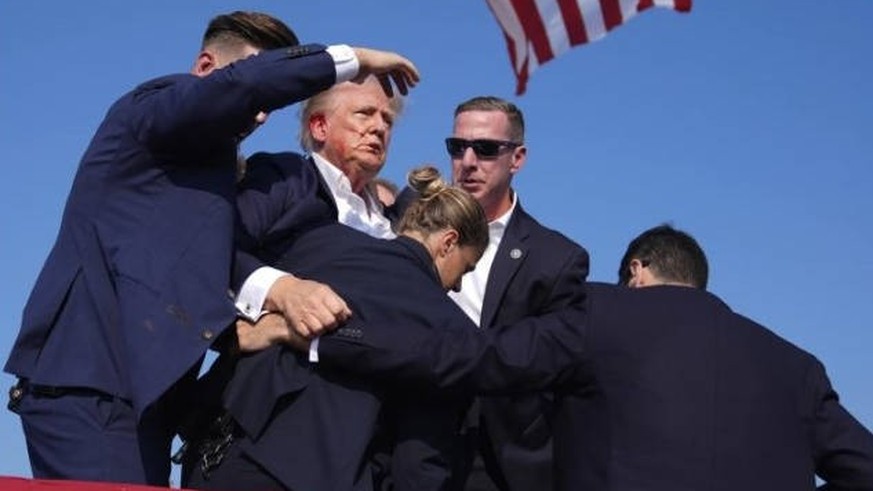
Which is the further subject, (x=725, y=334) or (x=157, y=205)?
(x=725, y=334)

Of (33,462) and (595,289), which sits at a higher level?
(595,289)

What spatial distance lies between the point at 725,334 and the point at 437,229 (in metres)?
1.01

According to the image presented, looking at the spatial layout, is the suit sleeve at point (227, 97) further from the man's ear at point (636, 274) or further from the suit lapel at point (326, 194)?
the man's ear at point (636, 274)

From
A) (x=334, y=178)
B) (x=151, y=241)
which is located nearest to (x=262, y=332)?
(x=151, y=241)

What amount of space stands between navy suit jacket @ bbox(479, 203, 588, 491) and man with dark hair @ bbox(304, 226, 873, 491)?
0.13 meters

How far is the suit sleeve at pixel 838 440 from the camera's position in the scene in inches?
188

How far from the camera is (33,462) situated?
4.21 meters

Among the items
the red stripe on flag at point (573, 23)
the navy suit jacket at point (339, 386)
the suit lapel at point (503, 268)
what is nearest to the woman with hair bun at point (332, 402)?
the navy suit jacket at point (339, 386)

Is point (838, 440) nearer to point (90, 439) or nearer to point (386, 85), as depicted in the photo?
point (386, 85)

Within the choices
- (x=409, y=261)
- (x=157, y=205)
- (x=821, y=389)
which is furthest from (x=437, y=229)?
(x=821, y=389)

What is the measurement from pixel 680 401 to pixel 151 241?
1.74m

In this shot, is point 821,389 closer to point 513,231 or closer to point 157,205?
point 513,231

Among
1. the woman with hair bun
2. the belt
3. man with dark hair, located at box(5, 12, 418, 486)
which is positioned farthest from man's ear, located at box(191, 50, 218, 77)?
the belt

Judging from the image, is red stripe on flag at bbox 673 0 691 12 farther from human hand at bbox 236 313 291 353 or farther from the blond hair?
human hand at bbox 236 313 291 353
